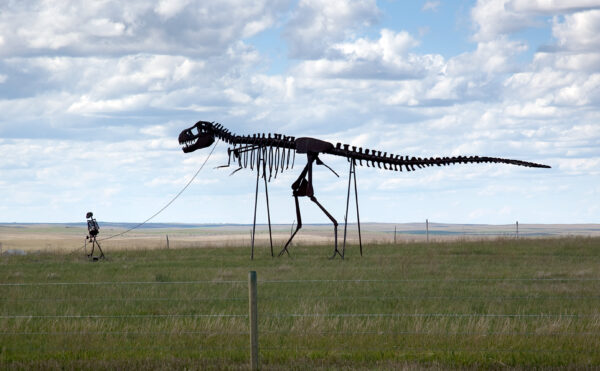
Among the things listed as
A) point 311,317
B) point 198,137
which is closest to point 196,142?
point 198,137

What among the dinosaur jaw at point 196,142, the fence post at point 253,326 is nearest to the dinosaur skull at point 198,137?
the dinosaur jaw at point 196,142

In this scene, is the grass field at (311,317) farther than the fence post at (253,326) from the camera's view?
Yes

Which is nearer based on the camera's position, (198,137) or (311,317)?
(311,317)

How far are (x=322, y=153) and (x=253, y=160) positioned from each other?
8.87 ft

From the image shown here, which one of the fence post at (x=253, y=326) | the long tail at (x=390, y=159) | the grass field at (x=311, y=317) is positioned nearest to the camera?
the fence post at (x=253, y=326)

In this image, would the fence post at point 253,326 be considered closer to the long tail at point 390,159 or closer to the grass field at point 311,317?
the grass field at point 311,317

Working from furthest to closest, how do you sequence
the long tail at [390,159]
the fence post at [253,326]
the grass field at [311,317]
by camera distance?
the long tail at [390,159], the grass field at [311,317], the fence post at [253,326]

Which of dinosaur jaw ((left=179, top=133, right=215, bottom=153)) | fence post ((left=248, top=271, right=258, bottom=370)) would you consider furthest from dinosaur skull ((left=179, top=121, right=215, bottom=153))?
fence post ((left=248, top=271, right=258, bottom=370))

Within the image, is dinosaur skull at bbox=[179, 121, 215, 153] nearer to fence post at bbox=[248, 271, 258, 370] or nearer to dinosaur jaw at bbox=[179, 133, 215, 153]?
dinosaur jaw at bbox=[179, 133, 215, 153]

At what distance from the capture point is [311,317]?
14.6 meters

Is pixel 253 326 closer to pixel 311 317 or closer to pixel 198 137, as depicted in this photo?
pixel 311 317

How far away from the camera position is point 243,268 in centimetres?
2545

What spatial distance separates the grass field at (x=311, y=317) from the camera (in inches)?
459

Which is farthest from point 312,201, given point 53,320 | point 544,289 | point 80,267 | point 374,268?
point 53,320
